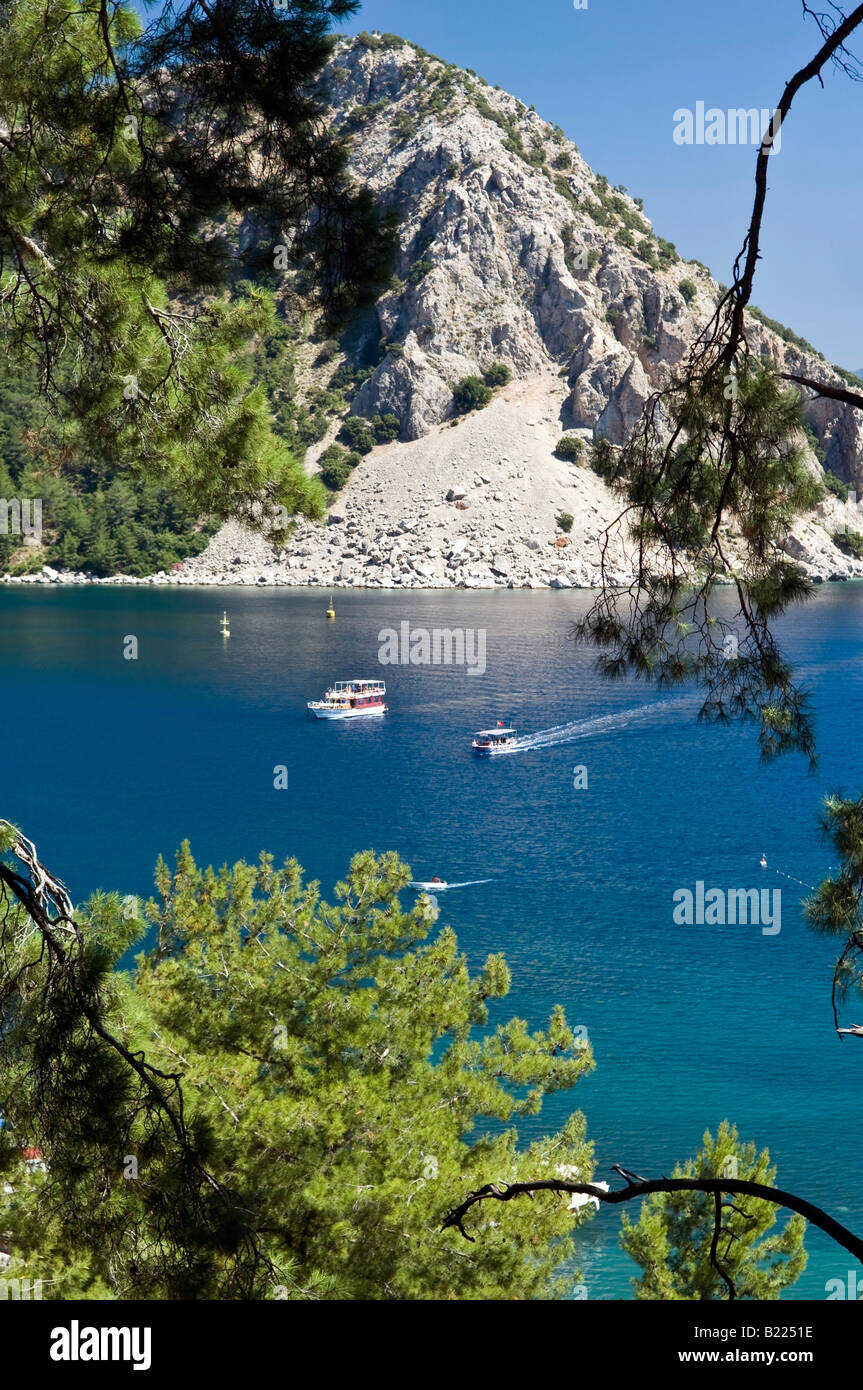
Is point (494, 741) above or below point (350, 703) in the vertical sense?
below

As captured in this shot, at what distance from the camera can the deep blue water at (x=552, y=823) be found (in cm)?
1609

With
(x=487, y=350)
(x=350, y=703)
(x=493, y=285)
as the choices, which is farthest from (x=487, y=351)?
(x=350, y=703)

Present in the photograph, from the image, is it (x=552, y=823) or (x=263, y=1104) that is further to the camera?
(x=552, y=823)

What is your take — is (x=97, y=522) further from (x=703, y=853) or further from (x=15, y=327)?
(x=15, y=327)

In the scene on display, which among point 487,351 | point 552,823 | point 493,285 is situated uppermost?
point 493,285

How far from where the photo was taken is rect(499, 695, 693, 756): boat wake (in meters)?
34.0

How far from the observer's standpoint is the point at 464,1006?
391 inches

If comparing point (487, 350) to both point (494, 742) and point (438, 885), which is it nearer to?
point (494, 742)

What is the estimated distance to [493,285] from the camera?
93562 mm

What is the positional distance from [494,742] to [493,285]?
70279 mm

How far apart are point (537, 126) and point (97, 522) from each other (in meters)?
59.0

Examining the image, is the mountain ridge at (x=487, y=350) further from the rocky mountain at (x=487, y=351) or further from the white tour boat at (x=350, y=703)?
the white tour boat at (x=350, y=703)

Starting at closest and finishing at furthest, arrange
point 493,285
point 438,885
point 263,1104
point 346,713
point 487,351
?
point 263,1104 → point 438,885 → point 346,713 → point 487,351 → point 493,285
